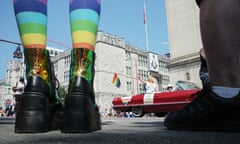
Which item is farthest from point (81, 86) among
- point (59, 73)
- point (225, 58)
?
point (59, 73)

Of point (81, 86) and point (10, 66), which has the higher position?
point (10, 66)

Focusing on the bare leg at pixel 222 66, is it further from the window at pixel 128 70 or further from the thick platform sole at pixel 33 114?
the window at pixel 128 70

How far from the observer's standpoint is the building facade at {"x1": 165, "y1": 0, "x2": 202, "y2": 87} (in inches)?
389

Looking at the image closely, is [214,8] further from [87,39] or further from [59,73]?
[59,73]

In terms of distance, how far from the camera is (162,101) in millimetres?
4754

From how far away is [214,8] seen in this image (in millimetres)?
649

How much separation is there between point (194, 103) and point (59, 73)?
2545 cm

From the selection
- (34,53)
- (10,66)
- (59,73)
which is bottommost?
(34,53)

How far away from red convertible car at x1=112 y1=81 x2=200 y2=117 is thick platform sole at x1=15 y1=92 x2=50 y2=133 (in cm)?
349

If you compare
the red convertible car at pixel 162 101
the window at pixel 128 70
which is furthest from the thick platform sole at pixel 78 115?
the window at pixel 128 70

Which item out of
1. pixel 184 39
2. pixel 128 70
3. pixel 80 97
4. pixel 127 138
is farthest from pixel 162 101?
pixel 128 70

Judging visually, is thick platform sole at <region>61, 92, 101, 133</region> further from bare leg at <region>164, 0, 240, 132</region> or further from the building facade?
the building facade

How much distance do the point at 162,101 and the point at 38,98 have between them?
4.22 metres

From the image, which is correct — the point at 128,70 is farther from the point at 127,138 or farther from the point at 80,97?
the point at 127,138
